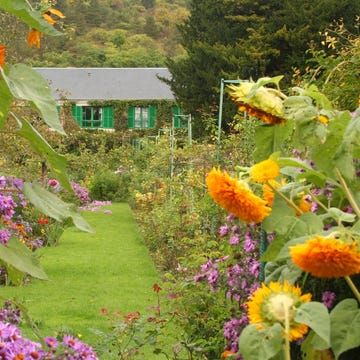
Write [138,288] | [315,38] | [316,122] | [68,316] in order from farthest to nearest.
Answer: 1. [315,38]
2. [138,288]
3. [68,316]
4. [316,122]

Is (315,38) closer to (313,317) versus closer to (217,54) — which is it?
(217,54)

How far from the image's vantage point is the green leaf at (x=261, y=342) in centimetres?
111

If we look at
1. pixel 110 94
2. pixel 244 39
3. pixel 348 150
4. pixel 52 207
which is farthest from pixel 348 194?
pixel 110 94

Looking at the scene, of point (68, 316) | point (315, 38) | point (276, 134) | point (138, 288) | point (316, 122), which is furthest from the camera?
point (315, 38)

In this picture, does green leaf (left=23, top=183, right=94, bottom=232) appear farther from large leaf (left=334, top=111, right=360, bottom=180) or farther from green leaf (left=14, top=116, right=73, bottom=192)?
large leaf (left=334, top=111, right=360, bottom=180)

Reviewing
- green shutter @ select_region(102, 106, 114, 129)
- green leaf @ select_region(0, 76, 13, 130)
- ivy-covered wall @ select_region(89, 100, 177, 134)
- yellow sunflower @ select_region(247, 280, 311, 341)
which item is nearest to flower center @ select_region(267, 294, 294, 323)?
yellow sunflower @ select_region(247, 280, 311, 341)

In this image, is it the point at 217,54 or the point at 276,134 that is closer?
the point at 276,134

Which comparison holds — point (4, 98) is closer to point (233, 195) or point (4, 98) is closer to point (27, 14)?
point (27, 14)

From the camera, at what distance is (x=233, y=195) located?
1278 mm

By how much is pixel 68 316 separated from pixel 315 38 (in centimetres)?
1387

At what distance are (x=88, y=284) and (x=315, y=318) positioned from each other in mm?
6818

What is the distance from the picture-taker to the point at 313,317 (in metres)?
1.13

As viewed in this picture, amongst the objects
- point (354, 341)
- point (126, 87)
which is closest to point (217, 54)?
point (126, 87)

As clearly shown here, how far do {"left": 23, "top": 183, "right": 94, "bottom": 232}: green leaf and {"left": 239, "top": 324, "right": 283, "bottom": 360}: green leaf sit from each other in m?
0.29
